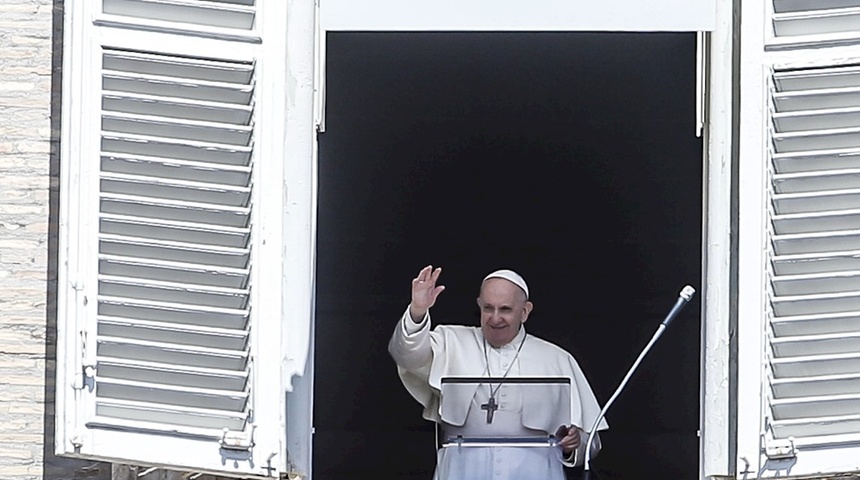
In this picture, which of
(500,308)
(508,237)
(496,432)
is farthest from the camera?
(508,237)

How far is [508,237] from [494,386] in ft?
12.0

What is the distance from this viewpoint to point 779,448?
14.7 ft

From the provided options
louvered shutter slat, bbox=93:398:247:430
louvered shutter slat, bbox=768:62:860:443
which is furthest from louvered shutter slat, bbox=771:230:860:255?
louvered shutter slat, bbox=93:398:247:430

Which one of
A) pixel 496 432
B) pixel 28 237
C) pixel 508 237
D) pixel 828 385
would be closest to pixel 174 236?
pixel 28 237

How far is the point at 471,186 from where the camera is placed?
862 cm

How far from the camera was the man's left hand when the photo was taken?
5125mm

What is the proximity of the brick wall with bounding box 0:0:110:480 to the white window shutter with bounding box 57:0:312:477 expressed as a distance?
0.45 meters

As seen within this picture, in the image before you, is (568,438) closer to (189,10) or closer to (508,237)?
(189,10)

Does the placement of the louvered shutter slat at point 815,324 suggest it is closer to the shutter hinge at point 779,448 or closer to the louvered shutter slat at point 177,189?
the shutter hinge at point 779,448

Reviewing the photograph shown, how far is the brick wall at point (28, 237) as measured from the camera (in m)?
4.91

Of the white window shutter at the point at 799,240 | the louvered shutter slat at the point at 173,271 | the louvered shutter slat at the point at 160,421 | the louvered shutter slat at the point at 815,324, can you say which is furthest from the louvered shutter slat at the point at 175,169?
the louvered shutter slat at the point at 815,324

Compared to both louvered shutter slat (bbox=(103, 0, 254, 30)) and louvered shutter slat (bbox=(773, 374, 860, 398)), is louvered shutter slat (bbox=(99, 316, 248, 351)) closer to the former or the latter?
louvered shutter slat (bbox=(103, 0, 254, 30))

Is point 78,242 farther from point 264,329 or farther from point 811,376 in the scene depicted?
point 811,376

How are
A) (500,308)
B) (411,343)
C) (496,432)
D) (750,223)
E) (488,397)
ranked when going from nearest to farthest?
(750,223), (488,397), (496,432), (411,343), (500,308)
